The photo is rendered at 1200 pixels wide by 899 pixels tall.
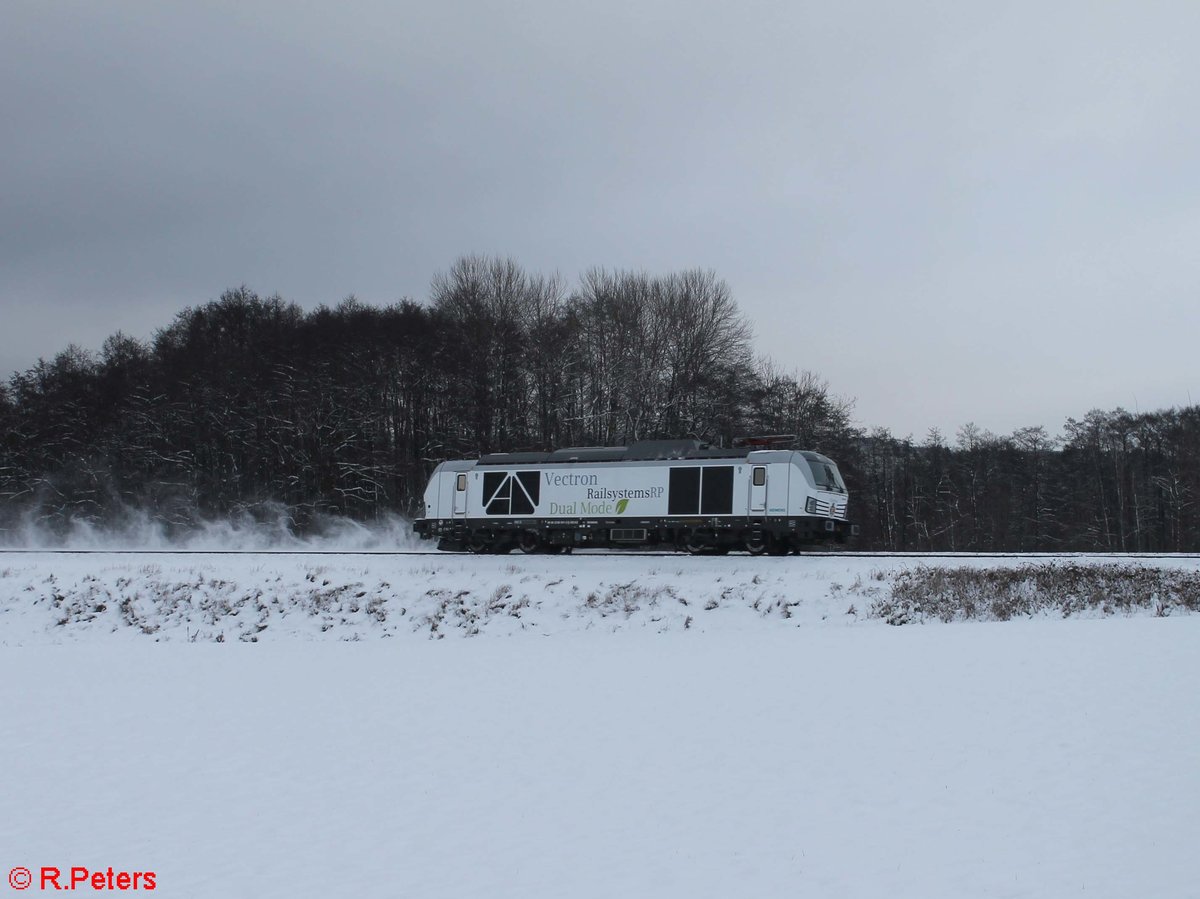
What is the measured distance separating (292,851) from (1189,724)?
862 cm

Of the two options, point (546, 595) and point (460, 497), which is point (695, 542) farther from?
point (460, 497)

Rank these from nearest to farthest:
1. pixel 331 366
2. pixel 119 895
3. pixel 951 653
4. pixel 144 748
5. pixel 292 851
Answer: pixel 119 895 < pixel 292 851 < pixel 144 748 < pixel 951 653 < pixel 331 366

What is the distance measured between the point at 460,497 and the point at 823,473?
10311 millimetres

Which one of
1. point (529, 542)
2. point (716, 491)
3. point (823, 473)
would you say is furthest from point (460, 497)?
point (823, 473)

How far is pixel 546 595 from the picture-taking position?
71.6ft

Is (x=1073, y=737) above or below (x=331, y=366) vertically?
below

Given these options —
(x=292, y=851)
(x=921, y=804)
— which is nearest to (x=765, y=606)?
(x=921, y=804)

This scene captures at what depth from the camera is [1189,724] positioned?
9805mm

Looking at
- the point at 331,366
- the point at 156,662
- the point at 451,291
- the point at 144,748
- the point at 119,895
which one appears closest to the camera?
the point at 119,895

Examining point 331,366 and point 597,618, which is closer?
point 597,618

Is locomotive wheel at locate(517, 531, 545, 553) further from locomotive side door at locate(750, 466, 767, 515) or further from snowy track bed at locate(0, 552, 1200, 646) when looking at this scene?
locomotive side door at locate(750, 466, 767, 515)

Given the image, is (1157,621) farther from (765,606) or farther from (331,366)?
(331,366)

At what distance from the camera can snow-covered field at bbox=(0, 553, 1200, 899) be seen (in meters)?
6.97

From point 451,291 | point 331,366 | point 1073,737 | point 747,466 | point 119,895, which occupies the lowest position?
point 119,895
